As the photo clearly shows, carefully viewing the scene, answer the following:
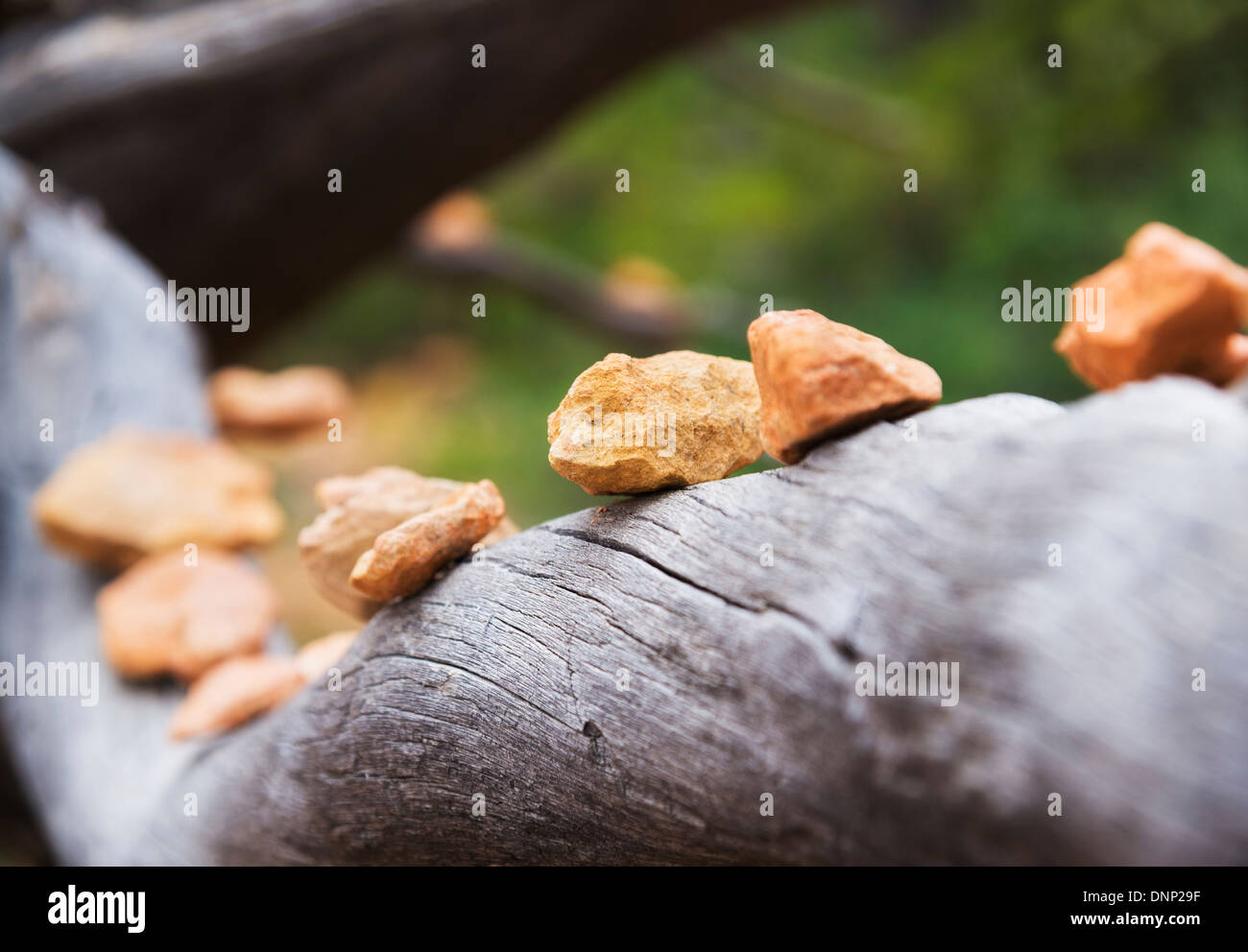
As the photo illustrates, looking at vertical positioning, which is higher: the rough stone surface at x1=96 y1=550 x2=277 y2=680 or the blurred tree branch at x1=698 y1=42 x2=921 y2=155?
the blurred tree branch at x1=698 y1=42 x2=921 y2=155

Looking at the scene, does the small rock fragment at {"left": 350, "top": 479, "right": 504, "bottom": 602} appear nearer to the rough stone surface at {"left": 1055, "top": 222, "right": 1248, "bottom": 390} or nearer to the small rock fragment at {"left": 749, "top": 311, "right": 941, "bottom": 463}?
the small rock fragment at {"left": 749, "top": 311, "right": 941, "bottom": 463}

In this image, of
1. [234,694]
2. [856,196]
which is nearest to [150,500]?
[234,694]

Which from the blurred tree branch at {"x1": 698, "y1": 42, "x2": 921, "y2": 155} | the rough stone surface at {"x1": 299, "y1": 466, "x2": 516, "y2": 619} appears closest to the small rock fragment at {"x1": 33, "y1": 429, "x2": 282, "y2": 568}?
the rough stone surface at {"x1": 299, "y1": 466, "x2": 516, "y2": 619}

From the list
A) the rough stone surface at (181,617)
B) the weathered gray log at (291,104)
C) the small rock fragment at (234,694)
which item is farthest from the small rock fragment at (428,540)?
the weathered gray log at (291,104)

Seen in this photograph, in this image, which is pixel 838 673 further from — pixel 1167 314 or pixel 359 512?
pixel 359 512
